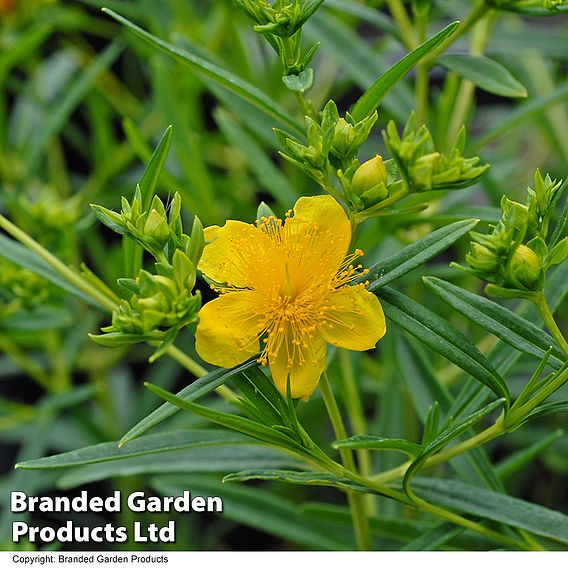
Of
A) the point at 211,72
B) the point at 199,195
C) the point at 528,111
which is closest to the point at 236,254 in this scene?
the point at 211,72

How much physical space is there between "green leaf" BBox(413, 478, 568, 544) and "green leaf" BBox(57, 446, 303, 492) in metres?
0.13

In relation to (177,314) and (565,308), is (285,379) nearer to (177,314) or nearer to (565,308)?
(177,314)

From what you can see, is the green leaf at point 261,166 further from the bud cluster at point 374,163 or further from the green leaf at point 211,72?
the bud cluster at point 374,163

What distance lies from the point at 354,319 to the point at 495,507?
23cm

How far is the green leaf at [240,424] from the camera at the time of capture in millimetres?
472

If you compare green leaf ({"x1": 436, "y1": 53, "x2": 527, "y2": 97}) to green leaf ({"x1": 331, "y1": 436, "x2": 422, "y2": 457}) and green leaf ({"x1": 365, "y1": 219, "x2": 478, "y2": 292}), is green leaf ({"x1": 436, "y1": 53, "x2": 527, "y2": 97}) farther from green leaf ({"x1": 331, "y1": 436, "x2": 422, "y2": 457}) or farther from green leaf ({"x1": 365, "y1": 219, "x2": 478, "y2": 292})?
green leaf ({"x1": 331, "y1": 436, "x2": 422, "y2": 457})

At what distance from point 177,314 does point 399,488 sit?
0.88 feet

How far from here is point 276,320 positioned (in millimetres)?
557

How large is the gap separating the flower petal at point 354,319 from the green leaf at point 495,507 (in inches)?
7.7

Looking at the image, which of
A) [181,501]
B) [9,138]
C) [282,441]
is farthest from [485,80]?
[9,138]

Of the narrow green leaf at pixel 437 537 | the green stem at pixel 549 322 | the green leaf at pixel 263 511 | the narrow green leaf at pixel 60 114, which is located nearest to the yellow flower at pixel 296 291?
the green stem at pixel 549 322

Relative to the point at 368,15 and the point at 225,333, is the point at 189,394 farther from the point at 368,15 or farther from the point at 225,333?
the point at 368,15

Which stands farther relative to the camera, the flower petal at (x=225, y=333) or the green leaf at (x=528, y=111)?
the green leaf at (x=528, y=111)

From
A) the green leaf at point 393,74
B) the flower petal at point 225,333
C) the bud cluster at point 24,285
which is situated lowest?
the flower petal at point 225,333
